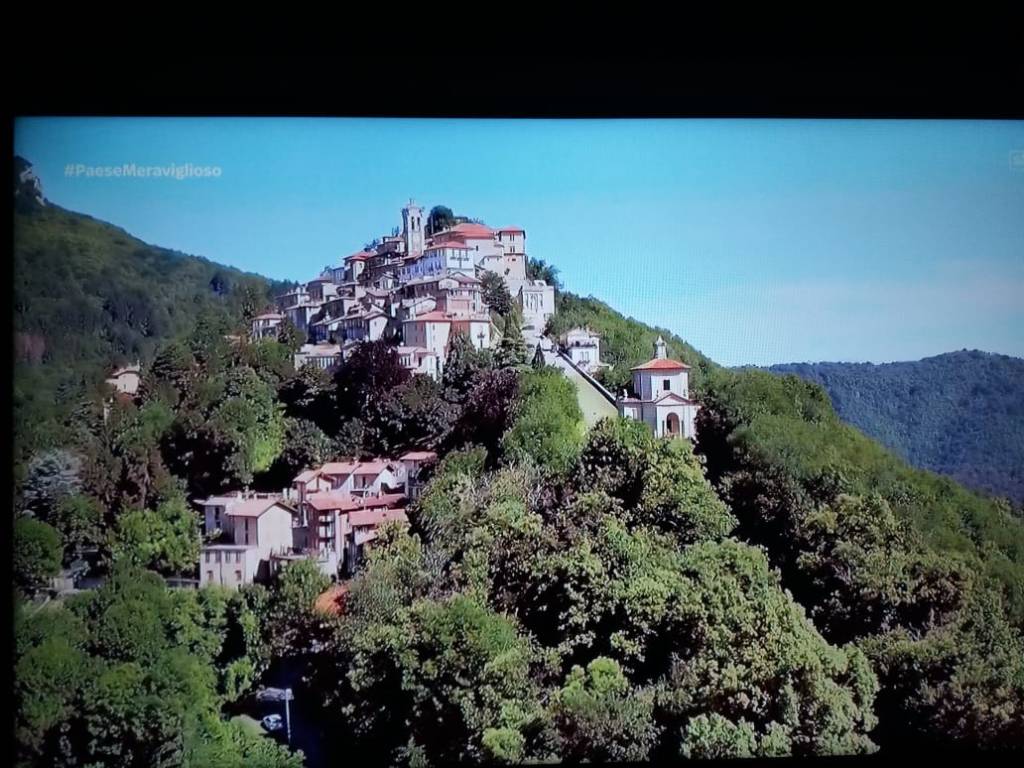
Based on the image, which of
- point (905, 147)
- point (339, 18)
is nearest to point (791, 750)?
point (905, 147)

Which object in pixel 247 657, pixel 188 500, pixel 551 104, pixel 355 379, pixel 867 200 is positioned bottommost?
pixel 247 657

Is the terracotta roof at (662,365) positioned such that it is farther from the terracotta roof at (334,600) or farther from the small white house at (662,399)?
the terracotta roof at (334,600)

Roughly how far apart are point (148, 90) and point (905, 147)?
259 cm

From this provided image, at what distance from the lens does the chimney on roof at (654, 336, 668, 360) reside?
343 centimetres

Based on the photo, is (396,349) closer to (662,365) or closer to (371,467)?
(371,467)

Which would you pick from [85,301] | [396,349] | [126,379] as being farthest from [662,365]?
[85,301]

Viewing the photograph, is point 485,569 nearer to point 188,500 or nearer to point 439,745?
point 439,745

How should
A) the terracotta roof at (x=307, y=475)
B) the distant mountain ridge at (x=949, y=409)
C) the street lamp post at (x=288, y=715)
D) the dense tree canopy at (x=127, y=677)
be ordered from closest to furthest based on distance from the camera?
the dense tree canopy at (x=127, y=677) → the street lamp post at (x=288, y=715) → the terracotta roof at (x=307, y=475) → the distant mountain ridge at (x=949, y=409)

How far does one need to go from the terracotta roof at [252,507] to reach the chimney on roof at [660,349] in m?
1.39

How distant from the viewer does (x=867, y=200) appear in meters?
3.49

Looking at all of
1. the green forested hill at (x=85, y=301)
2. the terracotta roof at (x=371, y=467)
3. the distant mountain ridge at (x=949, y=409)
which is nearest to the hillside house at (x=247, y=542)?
the terracotta roof at (x=371, y=467)

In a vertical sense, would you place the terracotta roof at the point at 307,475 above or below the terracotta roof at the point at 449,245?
below

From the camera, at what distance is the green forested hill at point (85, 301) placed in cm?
326

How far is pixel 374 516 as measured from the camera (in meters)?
3.37
